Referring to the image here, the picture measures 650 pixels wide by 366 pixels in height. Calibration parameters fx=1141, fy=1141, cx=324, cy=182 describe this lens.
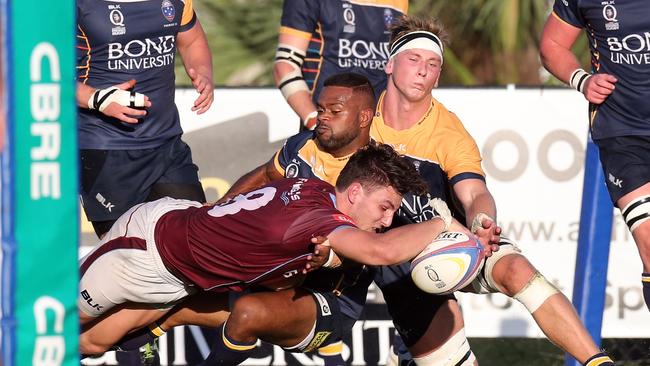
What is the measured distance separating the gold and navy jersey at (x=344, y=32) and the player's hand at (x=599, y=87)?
1.59 m

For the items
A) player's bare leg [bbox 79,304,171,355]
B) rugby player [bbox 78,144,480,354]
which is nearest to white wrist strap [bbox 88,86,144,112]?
rugby player [bbox 78,144,480,354]

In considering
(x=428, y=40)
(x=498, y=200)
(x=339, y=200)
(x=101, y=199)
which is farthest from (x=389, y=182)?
(x=498, y=200)

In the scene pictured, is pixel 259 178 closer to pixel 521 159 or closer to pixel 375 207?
pixel 375 207

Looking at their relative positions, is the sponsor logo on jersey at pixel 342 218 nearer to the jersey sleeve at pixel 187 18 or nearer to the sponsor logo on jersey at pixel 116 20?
the sponsor logo on jersey at pixel 116 20

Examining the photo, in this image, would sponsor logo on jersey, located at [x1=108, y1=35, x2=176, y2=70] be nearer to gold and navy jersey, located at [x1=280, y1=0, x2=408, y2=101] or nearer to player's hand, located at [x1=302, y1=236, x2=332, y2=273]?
gold and navy jersey, located at [x1=280, y1=0, x2=408, y2=101]

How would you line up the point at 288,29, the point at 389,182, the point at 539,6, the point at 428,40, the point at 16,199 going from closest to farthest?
the point at 16,199
the point at 389,182
the point at 428,40
the point at 288,29
the point at 539,6

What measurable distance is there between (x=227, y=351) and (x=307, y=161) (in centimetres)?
121

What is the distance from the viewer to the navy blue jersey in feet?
21.1

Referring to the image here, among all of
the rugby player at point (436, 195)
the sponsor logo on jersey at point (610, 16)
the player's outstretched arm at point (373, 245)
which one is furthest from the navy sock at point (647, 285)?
the player's outstretched arm at point (373, 245)

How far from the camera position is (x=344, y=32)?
7672 mm

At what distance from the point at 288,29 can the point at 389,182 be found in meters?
2.50

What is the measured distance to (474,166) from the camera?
6141 millimetres

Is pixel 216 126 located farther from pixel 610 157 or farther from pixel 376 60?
pixel 610 157

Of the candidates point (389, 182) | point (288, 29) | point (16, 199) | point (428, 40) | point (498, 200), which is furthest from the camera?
point (498, 200)
